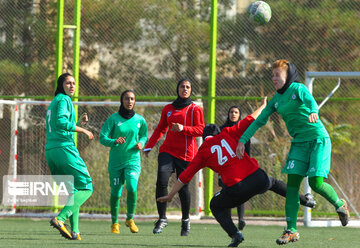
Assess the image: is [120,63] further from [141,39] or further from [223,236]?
[223,236]

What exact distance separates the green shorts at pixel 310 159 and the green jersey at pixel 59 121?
240 centimetres

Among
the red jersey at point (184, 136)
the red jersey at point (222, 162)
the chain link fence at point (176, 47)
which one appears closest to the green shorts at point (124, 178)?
the red jersey at point (184, 136)

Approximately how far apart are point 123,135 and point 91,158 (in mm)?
3625

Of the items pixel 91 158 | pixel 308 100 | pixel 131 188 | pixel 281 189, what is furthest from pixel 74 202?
pixel 91 158

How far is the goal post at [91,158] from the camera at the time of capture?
1309cm

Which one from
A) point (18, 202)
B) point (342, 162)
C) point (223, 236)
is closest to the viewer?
point (223, 236)

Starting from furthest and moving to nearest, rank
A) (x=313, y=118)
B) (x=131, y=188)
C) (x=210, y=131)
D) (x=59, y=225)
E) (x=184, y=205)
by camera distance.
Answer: (x=131, y=188) → (x=184, y=205) → (x=59, y=225) → (x=210, y=131) → (x=313, y=118)

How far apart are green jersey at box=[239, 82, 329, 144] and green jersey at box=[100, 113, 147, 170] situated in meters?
2.73

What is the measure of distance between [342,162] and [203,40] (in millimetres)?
3687

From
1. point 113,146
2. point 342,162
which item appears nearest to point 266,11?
point 113,146

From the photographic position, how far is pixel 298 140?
7.61 m

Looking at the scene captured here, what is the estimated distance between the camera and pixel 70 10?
15281 mm

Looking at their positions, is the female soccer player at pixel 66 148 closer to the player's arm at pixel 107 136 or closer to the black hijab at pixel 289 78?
the player's arm at pixel 107 136

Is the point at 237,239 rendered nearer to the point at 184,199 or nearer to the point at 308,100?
the point at 308,100
